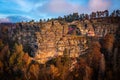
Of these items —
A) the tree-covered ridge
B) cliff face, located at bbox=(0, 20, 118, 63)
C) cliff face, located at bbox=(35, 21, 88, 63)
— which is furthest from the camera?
cliff face, located at bbox=(0, 20, 118, 63)

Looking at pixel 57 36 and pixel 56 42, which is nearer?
pixel 56 42

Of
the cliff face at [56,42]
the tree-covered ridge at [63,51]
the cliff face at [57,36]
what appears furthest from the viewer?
the cliff face at [57,36]

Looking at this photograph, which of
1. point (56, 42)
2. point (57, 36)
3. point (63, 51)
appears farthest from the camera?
point (57, 36)

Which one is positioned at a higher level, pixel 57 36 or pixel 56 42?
pixel 57 36

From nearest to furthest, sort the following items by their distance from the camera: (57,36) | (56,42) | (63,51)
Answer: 1. (63,51)
2. (56,42)
3. (57,36)

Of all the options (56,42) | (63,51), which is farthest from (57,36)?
(63,51)

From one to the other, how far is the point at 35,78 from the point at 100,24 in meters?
19.8

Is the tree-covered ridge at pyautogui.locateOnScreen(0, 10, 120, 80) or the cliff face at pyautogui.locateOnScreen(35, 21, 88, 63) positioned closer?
the tree-covered ridge at pyautogui.locateOnScreen(0, 10, 120, 80)

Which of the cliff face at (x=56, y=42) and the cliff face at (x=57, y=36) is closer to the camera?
the cliff face at (x=56, y=42)

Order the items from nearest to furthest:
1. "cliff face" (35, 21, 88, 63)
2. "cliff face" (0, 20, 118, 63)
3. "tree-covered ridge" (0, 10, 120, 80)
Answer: "tree-covered ridge" (0, 10, 120, 80)
"cliff face" (35, 21, 88, 63)
"cliff face" (0, 20, 118, 63)

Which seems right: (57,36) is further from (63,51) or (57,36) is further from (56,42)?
(63,51)

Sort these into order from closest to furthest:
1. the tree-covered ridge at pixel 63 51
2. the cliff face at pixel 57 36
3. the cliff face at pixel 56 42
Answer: the tree-covered ridge at pixel 63 51 < the cliff face at pixel 56 42 < the cliff face at pixel 57 36

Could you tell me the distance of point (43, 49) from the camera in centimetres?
4147

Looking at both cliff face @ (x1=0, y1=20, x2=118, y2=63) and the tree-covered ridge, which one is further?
cliff face @ (x1=0, y1=20, x2=118, y2=63)
